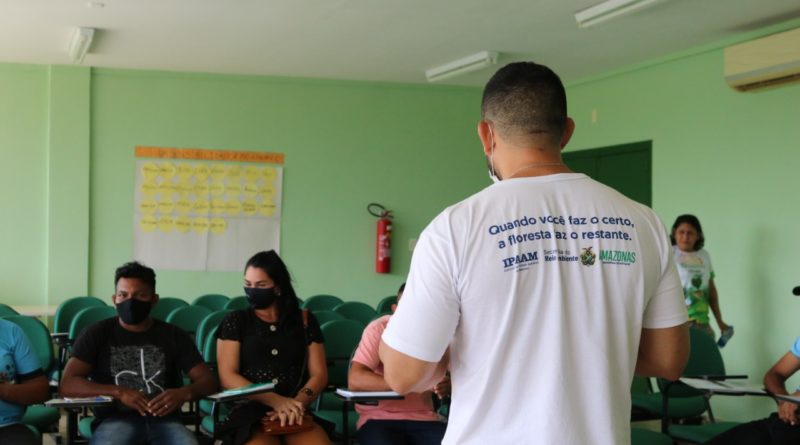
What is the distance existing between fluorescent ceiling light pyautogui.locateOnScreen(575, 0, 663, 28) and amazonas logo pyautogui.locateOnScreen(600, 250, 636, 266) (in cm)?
473

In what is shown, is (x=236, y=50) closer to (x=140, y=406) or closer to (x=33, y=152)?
(x=33, y=152)

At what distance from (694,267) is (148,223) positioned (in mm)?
5098

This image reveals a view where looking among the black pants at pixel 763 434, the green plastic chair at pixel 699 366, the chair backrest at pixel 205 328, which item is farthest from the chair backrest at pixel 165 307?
the black pants at pixel 763 434

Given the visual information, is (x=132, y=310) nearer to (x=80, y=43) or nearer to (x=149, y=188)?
(x=80, y=43)

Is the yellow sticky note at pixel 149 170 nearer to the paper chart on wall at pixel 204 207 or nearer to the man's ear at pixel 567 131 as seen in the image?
the paper chart on wall at pixel 204 207

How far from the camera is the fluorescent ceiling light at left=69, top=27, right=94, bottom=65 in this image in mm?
7031

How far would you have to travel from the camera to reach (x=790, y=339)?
6602 millimetres

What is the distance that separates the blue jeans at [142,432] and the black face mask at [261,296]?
67 centimetres

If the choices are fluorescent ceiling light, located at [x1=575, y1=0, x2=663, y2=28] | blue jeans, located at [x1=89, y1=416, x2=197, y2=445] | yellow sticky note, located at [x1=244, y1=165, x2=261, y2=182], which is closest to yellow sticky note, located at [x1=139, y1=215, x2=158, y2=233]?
yellow sticky note, located at [x1=244, y1=165, x2=261, y2=182]

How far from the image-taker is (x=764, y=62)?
21.4 feet

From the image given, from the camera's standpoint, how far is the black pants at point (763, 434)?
3895 millimetres

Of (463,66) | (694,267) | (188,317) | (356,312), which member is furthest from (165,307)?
(694,267)

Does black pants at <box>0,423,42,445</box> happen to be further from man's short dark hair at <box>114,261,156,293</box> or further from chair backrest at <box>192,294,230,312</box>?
chair backrest at <box>192,294,230,312</box>

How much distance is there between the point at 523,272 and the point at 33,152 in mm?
7897
